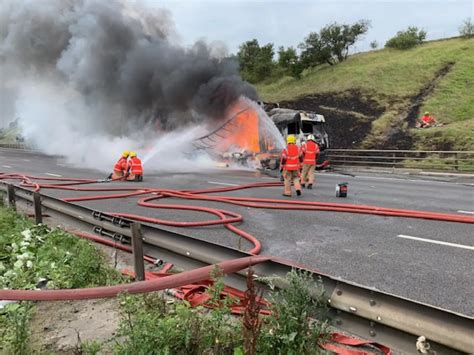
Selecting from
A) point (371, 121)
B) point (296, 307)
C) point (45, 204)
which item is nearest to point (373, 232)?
point (296, 307)

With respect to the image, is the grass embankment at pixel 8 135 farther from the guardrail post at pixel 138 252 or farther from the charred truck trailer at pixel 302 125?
the guardrail post at pixel 138 252

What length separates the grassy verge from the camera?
3449mm

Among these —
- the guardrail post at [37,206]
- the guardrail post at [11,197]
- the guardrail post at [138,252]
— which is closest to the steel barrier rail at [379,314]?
the guardrail post at [138,252]

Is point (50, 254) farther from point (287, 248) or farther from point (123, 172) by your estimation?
point (123, 172)

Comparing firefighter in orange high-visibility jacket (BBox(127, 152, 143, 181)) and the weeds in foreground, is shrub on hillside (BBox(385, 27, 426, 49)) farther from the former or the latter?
the weeds in foreground

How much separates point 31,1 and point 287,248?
21558 mm

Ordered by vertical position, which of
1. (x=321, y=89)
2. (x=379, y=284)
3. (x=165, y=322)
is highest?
(x=321, y=89)

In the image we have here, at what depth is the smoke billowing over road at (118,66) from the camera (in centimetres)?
1927

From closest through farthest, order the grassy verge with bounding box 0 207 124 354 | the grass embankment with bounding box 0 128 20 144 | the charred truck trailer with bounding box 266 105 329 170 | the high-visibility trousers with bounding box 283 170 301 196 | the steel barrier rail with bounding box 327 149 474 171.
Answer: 1. the grassy verge with bounding box 0 207 124 354
2. the high-visibility trousers with bounding box 283 170 301 196
3. the steel barrier rail with bounding box 327 149 474 171
4. the charred truck trailer with bounding box 266 105 329 170
5. the grass embankment with bounding box 0 128 20 144

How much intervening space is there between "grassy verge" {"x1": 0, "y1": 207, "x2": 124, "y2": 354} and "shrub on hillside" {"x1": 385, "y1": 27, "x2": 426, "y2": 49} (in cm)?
4036

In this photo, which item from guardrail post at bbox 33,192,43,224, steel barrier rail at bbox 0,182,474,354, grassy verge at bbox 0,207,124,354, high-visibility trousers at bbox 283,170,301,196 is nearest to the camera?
steel barrier rail at bbox 0,182,474,354

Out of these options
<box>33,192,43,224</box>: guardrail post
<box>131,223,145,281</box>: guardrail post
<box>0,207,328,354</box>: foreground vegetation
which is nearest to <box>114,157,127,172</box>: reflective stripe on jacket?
<box>33,192,43,224</box>: guardrail post

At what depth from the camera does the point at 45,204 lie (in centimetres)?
635

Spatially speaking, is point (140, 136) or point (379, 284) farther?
point (140, 136)
